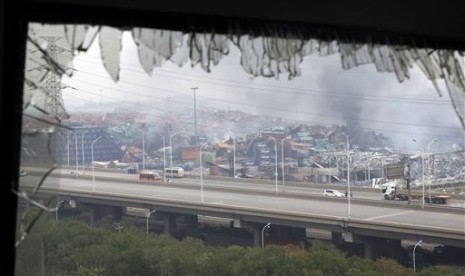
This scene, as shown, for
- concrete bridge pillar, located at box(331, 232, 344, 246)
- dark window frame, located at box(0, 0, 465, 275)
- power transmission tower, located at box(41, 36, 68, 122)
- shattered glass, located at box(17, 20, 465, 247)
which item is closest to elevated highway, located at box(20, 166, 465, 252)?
concrete bridge pillar, located at box(331, 232, 344, 246)

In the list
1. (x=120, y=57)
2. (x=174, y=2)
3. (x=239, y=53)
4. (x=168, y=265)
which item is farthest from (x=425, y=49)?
(x=168, y=265)

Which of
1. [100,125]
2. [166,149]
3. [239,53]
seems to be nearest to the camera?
[239,53]

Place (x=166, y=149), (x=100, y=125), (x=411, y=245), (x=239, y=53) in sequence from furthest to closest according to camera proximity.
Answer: (x=411, y=245) → (x=166, y=149) → (x=100, y=125) → (x=239, y=53)

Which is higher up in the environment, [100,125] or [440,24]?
[440,24]

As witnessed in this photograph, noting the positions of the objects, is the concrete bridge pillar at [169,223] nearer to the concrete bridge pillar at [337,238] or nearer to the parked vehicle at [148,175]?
the parked vehicle at [148,175]

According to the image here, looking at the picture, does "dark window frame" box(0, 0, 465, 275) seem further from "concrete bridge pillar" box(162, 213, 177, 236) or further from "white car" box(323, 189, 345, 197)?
"white car" box(323, 189, 345, 197)

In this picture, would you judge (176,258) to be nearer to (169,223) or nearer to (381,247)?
(169,223)

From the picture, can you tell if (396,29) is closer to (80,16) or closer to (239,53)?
(239,53)
